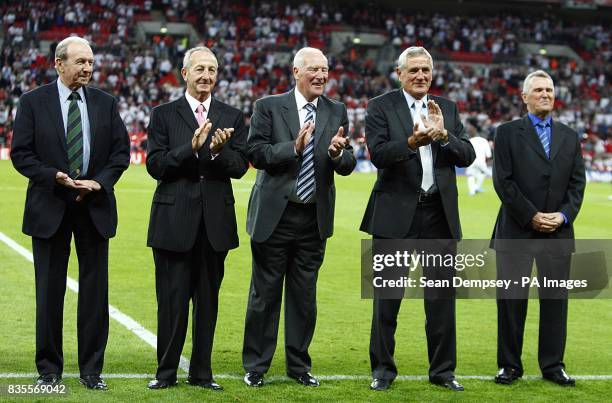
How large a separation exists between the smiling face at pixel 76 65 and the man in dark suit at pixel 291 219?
A: 1.20 meters

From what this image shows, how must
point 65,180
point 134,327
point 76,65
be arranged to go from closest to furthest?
point 65,180 < point 76,65 < point 134,327

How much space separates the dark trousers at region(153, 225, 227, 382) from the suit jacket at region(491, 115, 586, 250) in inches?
80.3

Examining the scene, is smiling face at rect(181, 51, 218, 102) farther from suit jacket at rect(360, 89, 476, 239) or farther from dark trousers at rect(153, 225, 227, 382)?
suit jacket at rect(360, 89, 476, 239)

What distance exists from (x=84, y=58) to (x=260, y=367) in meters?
2.34

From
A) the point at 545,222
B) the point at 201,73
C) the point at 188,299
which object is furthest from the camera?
the point at 545,222

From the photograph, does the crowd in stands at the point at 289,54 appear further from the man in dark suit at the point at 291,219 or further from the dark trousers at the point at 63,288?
the dark trousers at the point at 63,288

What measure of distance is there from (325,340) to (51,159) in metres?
3.07

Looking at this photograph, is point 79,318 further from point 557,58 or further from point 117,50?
point 557,58

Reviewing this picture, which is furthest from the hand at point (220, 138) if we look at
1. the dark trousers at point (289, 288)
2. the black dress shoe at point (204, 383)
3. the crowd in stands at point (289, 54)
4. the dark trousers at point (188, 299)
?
the crowd in stands at point (289, 54)

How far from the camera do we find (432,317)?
7.04 meters

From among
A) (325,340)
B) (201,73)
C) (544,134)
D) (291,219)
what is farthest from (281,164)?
(325,340)

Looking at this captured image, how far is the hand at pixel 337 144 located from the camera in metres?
6.72

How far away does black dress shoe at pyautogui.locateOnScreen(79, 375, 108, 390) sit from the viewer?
6.56 m

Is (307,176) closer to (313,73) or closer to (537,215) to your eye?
(313,73)
